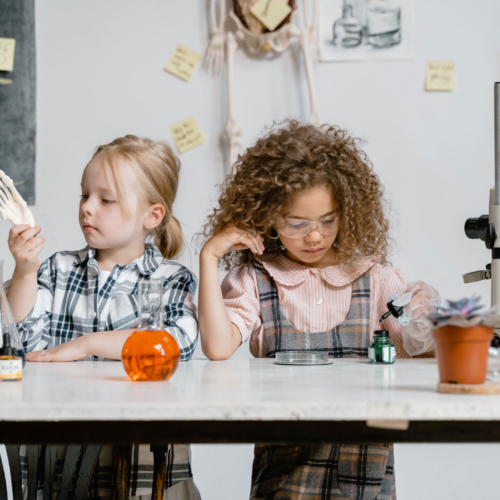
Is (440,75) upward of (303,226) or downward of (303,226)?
upward

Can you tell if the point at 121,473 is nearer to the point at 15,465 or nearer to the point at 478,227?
the point at 15,465

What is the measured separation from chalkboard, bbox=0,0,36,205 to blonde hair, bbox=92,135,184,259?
32.6 inches

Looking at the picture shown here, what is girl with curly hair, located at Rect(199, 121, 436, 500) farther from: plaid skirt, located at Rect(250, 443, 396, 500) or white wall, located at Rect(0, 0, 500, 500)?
white wall, located at Rect(0, 0, 500, 500)

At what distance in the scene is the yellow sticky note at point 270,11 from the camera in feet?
6.82

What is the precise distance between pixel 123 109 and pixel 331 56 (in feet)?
2.39

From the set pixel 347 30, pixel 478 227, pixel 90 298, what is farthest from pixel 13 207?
pixel 347 30

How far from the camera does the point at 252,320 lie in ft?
4.25

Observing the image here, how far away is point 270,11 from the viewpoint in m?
2.09

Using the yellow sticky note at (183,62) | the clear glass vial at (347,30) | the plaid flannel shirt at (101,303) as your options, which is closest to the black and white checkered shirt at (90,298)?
the plaid flannel shirt at (101,303)

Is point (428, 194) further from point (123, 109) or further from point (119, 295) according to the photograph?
point (119, 295)

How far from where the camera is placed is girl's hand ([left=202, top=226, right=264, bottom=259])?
1.26 m

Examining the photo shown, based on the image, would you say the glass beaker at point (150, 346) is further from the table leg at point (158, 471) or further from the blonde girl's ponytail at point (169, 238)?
the blonde girl's ponytail at point (169, 238)

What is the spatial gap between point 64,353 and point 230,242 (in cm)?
38

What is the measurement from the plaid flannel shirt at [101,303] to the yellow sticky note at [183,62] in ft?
3.12
